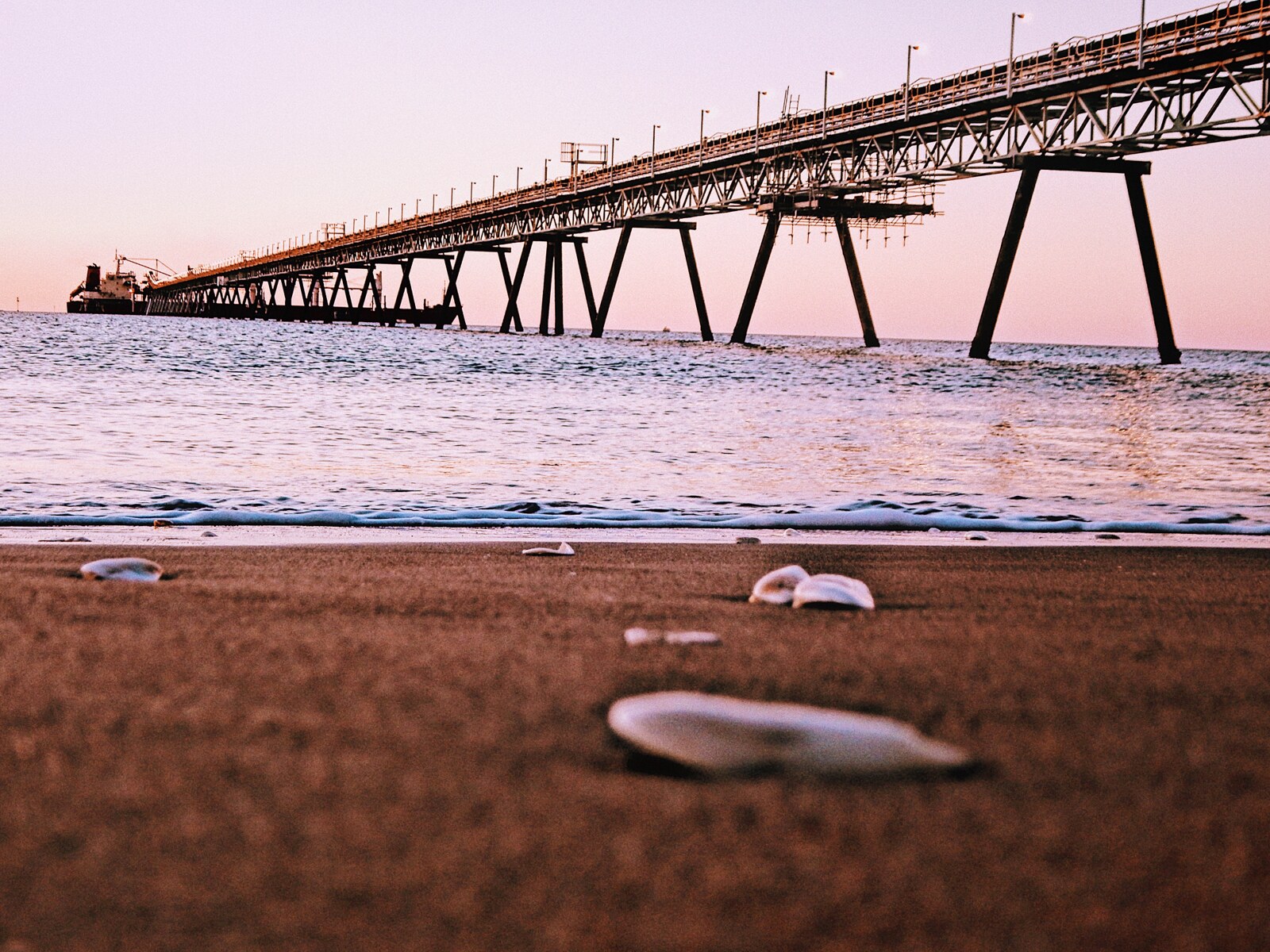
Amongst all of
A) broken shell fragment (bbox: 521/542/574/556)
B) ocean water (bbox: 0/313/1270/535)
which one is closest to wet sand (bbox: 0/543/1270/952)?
broken shell fragment (bbox: 521/542/574/556)

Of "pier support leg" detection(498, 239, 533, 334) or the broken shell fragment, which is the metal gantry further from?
the broken shell fragment

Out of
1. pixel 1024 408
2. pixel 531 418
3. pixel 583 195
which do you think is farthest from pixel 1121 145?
pixel 583 195

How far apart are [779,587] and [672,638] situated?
0.58 metres

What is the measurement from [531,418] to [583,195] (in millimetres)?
42746

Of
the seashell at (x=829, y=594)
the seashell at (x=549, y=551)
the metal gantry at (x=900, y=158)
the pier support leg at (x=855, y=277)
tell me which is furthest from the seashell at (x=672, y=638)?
the pier support leg at (x=855, y=277)

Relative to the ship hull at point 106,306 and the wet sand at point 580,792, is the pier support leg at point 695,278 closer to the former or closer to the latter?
the wet sand at point 580,792

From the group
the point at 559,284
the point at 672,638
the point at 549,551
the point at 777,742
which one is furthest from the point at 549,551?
the point at 559,284

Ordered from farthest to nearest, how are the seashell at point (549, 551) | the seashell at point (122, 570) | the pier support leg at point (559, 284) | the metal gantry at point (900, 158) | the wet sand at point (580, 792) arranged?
the pier support leg at point (559, 284) < the metal gantry at point (900, 158) < the seashell at point (549, 551) < the seashell at point (122, 570) < the wet sand at point (580, 792)

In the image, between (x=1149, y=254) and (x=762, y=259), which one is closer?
(x=1149, y=254)

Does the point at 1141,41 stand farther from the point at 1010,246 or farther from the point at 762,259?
the point at 762,259

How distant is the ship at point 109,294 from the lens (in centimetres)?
12862

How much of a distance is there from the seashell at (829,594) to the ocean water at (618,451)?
2317 millimetres

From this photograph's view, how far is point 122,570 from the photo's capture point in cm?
264

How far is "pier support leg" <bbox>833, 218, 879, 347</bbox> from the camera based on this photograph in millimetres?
37188
